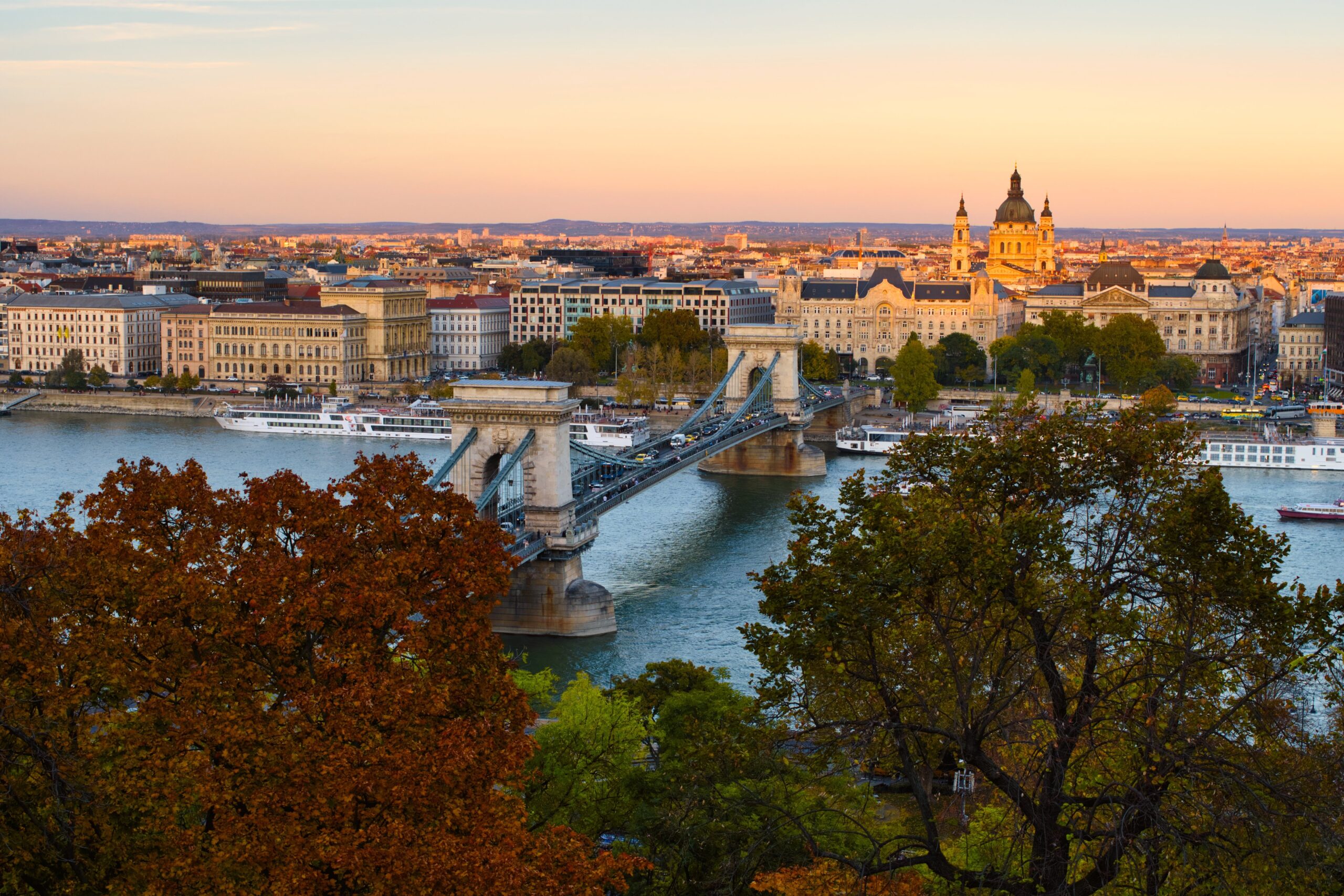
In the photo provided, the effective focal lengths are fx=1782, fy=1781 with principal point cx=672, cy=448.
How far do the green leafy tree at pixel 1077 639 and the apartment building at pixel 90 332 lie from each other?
172ft

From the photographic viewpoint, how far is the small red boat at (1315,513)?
30.8 metres

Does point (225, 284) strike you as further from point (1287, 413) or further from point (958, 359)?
point (1287, 413)

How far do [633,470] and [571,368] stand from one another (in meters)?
24.9

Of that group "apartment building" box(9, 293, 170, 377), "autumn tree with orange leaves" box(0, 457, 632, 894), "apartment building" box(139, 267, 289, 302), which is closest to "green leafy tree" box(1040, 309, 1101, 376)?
"apartment building" box(9, 293, 170, 377)

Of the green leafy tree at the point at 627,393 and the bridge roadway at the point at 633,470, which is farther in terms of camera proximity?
the green leafy tree at the point at 627,393

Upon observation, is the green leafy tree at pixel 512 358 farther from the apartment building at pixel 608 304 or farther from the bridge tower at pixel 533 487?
the bridge tower at pixel 533 487

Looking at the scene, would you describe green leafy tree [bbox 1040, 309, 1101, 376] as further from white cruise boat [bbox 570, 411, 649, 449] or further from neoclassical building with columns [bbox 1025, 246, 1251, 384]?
white cruise boat [bbox 570, 411, 649, 449]

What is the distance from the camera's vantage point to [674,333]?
183 feet

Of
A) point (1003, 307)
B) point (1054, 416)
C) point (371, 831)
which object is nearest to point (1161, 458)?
point (1054, 416)

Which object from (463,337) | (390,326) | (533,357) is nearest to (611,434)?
(533,357)

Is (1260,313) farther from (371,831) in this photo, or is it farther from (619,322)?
(371,831)

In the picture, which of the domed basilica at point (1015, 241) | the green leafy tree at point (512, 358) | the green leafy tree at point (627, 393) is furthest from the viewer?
the domed basilica at point (1015, 241)

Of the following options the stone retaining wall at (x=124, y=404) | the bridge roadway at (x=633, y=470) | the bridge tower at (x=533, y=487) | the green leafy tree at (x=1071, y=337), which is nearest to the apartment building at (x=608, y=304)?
the green leafy tree at (x=1071, y=337)

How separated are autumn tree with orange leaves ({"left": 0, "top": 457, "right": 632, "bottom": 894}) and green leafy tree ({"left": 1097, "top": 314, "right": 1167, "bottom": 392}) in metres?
46.2
